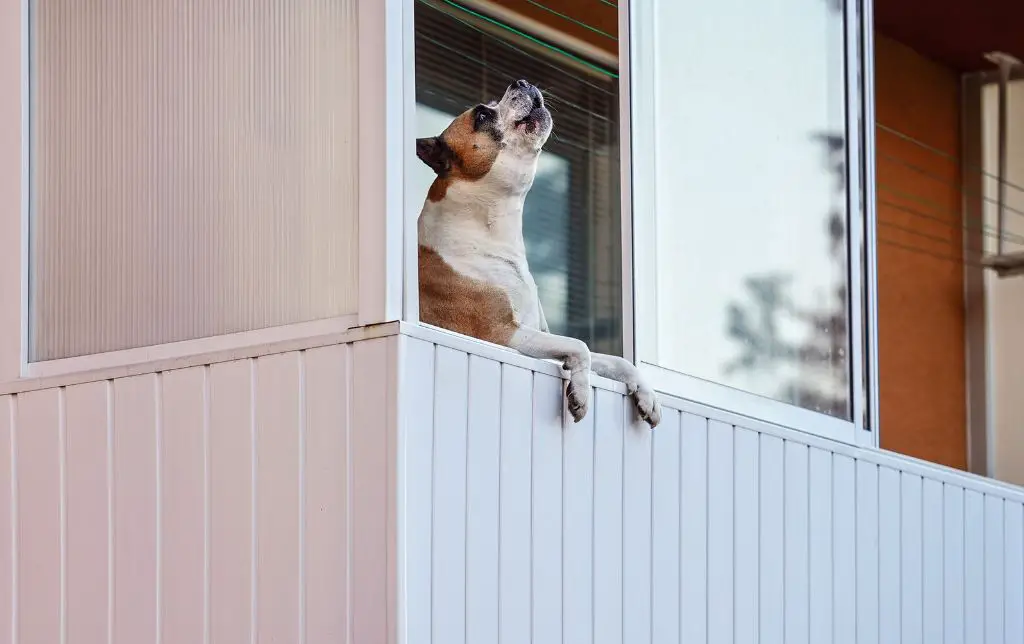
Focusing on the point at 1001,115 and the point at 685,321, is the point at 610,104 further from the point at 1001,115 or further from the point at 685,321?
the point at 1001,115

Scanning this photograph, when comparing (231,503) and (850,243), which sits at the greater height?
(850,243)

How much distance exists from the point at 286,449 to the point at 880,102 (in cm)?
620

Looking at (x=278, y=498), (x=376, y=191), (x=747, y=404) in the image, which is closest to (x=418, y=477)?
(x=278, y=498)

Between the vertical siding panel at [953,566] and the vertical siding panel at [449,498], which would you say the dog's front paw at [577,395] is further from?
the vertical siding panel at [953,566]

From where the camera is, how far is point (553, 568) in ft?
11.9

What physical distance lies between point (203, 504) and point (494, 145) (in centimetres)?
145

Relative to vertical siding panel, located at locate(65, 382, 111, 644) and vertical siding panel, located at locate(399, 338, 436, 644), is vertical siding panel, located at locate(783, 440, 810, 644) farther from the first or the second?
vertical siding panel, located at locate(65, 382, 111, 644)

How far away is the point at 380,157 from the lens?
10.7 ft

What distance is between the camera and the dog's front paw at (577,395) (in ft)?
12.1

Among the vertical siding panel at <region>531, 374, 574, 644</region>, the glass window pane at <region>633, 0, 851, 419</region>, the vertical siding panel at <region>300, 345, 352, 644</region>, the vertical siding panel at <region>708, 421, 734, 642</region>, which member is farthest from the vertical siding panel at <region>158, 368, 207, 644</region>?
the vertical siding panel at <region>708, 421, 734, 642</region>

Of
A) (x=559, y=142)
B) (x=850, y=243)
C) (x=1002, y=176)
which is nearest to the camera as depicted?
(x=850, y=243)

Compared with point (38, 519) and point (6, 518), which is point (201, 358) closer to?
point (38, 519)

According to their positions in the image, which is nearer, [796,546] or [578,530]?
[578,530]

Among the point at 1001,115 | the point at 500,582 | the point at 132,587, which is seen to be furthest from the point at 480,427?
the point at 1001,115
